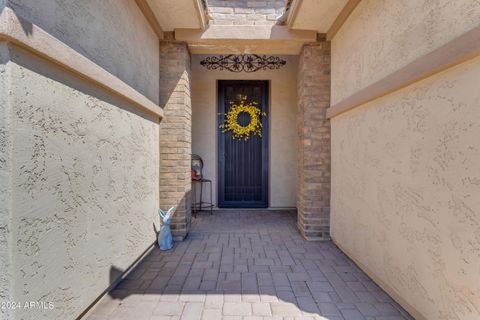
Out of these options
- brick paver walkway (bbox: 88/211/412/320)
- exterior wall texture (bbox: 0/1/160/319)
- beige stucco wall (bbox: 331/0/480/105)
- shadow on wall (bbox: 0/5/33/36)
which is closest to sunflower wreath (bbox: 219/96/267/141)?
beige stucco wall (bbox: 331/0/480/105)

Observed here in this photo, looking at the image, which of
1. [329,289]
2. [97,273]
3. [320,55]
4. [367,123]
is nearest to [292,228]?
[329,289]

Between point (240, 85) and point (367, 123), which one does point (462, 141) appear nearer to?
point (367, 123)

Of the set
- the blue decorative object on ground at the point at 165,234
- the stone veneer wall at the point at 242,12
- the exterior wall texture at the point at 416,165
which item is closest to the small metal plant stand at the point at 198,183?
the blue decorative object on ground at the point at 165,234

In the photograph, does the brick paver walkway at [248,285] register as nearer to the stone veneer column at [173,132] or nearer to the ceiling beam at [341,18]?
the stone veneer column at [173,132]

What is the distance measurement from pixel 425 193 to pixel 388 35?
4.59 ft

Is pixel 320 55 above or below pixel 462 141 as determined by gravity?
above

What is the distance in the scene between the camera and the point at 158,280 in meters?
2.72

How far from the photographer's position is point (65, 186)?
1.79 meters

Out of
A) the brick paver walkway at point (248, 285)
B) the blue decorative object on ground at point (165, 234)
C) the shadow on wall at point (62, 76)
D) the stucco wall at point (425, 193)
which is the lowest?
the brick paver walkway at point (248, 285)

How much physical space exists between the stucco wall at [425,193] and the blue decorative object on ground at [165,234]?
2.25m

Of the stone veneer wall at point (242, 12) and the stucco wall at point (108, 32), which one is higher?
the stone veneer wall at point (242, 12)

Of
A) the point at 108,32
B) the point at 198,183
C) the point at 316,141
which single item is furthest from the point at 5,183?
the point at 198,183

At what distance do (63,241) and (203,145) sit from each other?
4177 mm

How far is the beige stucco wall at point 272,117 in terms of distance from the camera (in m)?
5.81
